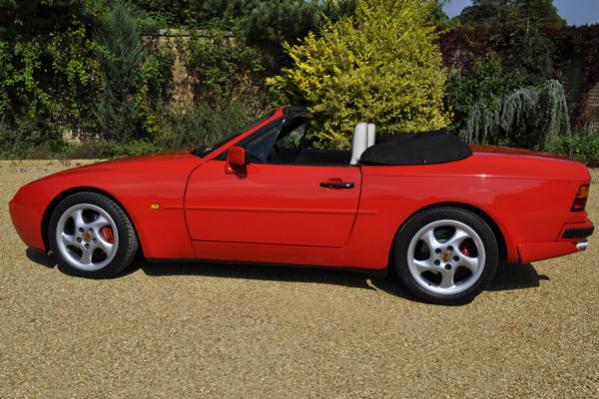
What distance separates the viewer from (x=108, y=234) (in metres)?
4.07

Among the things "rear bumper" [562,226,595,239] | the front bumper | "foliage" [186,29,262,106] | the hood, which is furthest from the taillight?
"foliage" [186,29,262,106]

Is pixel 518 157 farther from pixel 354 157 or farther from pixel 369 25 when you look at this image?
pixel 369 25

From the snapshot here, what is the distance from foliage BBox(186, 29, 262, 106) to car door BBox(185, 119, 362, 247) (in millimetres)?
7198

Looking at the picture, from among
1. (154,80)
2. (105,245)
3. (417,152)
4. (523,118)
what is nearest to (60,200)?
(105,245)

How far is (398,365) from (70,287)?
2.40 metres

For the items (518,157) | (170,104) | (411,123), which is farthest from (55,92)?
(518,157)

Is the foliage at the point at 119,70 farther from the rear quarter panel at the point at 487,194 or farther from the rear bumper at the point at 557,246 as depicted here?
the rear bumper at the point at 557,246

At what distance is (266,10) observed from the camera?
414 inches

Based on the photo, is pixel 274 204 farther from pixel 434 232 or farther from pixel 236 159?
pixel 434 232

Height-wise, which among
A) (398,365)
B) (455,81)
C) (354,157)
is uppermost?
(455,81)

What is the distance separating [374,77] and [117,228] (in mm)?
5157

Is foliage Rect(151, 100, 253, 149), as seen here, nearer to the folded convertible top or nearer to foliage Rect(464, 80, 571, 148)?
foliage Rect(464, 80, 571, 148)

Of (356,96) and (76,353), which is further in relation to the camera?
(356,96)

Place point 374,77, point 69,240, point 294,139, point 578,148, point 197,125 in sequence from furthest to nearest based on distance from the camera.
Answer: point 197,125, point 578,148, point 374,77, point 294,139, point 69,240
